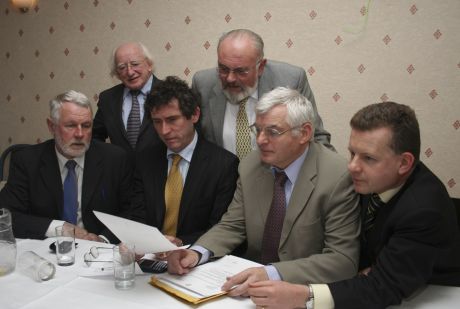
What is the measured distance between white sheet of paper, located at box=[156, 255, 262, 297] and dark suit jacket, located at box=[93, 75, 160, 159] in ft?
4.40

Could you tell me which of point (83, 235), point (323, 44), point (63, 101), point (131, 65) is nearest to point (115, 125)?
point (131, 65)

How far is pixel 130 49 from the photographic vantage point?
326cm

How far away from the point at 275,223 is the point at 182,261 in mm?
493

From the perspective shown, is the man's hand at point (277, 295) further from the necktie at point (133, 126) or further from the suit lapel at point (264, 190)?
the necktie at point (133, 126)

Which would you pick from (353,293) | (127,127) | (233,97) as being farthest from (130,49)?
(353,293)

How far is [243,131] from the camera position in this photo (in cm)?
271

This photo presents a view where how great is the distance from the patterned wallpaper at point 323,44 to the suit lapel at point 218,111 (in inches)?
45.4

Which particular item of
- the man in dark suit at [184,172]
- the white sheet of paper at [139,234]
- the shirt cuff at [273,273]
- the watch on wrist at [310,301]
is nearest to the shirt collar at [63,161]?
the man in dark suit at [184,172]

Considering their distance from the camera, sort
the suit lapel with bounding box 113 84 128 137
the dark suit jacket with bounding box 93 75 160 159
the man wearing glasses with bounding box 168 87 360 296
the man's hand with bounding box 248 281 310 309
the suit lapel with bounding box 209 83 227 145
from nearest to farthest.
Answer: the man's hand with bounding box 248 281 310 309
the man wearing glasses with bounding box 168 87 360 296
the suit lapel with bounding box 209 83 227 145
the dark suit jacket with bounding box 93 75 160 159
the suit lapel with bounding box 113 84 128 137

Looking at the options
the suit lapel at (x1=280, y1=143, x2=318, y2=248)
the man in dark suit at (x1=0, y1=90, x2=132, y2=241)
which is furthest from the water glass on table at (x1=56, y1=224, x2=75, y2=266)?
the suit lapel at (x1=280, y1=143, x2=318, y2=248)

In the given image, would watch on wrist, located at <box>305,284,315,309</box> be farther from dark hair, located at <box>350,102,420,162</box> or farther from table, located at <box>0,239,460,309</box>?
dark hair, located at <box>350,102,420,162</box>

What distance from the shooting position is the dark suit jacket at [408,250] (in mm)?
1520

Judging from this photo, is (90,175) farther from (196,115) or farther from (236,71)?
(236,71)

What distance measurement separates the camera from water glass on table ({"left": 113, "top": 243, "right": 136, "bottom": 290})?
5.49 ft
